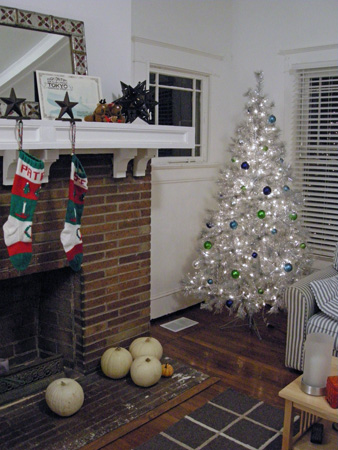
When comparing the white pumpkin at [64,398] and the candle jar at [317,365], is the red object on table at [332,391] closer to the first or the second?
the candle jar at [317,365]

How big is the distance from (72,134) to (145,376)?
1.50m

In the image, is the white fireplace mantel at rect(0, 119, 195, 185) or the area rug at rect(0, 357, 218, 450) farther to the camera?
the area rug at rect(0, 357, 218, 450)

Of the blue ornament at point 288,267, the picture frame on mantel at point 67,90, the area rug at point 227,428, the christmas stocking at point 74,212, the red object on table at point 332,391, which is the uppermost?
the picture frame on mantel at point 67,90

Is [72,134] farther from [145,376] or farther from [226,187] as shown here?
[226,187]

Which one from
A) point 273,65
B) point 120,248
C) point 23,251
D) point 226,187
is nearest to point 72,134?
point 23,251

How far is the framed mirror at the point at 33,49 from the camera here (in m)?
2.71

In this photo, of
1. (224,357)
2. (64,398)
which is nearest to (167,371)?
(224,357)

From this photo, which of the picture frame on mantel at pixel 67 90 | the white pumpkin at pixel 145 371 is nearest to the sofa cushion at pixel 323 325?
the white pumpkin at pixel 145 371

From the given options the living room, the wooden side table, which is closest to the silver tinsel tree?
the living room

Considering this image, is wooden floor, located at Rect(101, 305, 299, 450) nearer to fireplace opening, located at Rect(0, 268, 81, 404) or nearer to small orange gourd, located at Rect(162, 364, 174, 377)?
small orange gourd, located at Rect(162, 364, 174, 377)

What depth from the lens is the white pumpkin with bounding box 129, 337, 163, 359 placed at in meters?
3.38

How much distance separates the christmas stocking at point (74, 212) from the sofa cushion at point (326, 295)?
1.56 metres

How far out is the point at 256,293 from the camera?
13.0 ft

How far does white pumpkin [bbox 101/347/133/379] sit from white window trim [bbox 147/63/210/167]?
64.2 inches
